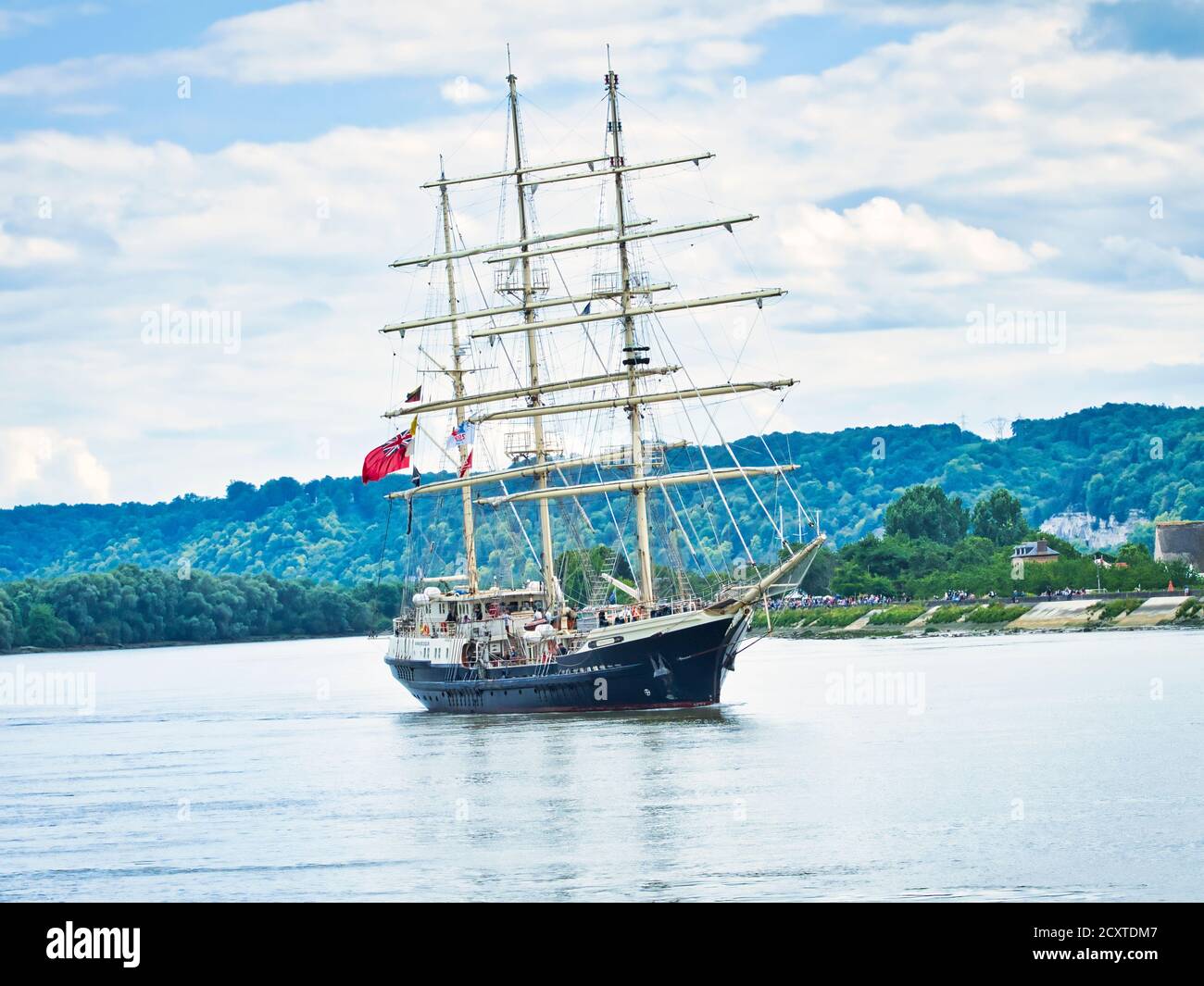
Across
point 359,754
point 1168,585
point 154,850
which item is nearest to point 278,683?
point 359,754

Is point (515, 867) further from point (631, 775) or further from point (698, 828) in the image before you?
point (631, 775)

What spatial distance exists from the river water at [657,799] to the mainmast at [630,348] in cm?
901

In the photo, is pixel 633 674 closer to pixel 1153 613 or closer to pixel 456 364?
pixel 456 364

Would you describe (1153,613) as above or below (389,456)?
below

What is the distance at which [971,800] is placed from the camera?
45312mm

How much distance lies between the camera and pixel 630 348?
82.6 meters

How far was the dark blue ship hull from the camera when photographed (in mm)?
73625

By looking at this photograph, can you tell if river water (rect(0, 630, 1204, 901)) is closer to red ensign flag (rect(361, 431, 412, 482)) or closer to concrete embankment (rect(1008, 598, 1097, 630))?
red ensign flag (rect(361, 431, 412, 482))

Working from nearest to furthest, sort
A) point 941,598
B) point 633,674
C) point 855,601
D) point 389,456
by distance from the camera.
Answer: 1. point 633,674
2. point 389,456
3. point 941,598
4. point 855,601

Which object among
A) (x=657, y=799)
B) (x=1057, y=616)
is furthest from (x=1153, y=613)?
(x=657, y=799)

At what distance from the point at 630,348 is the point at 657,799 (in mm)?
38329

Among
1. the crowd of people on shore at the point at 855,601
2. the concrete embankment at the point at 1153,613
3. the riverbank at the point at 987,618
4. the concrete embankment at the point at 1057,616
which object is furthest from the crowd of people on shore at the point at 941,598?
the concrete embankment at the point at 1153,613

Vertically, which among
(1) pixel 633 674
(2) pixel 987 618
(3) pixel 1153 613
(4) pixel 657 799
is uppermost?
(1) pixel 633 674

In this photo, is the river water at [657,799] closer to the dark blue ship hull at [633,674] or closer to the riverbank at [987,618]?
the dark blue ship hull at [633,674]
